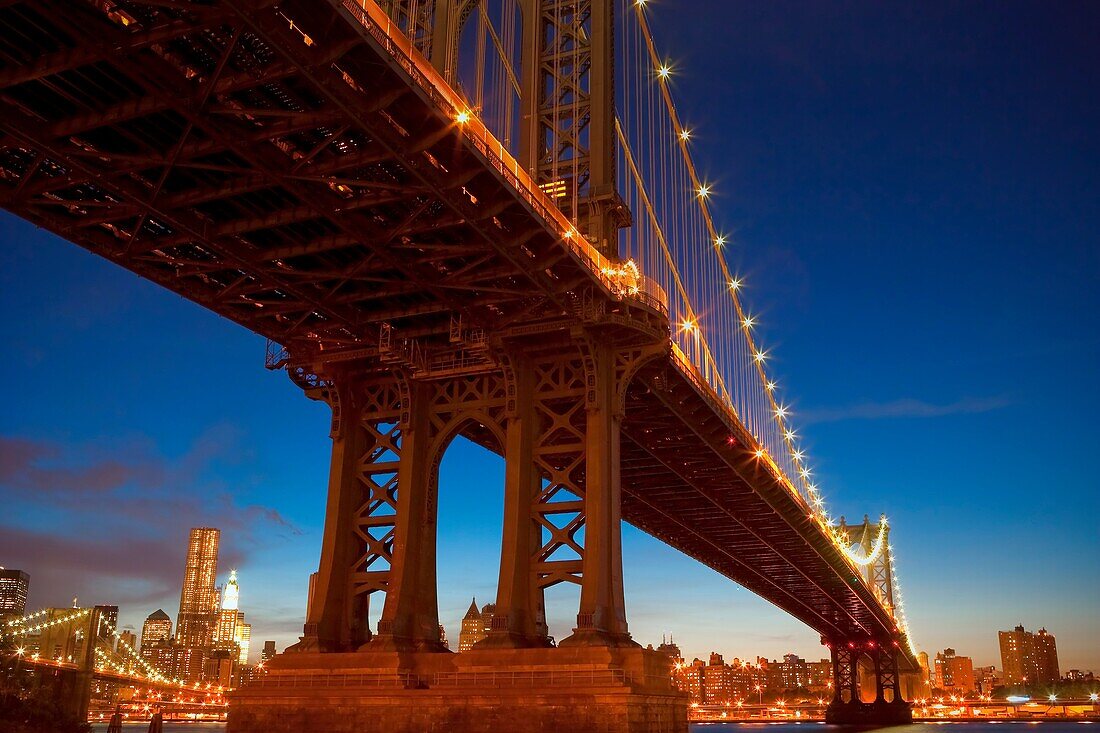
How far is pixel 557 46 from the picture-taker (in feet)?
130

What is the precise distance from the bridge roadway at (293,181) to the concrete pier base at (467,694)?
34.9 feet

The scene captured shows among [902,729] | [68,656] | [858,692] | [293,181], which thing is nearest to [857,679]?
[858,692]

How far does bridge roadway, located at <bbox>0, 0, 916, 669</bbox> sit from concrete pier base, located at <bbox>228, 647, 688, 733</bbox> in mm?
10646

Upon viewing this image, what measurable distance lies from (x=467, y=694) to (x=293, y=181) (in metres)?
15.2

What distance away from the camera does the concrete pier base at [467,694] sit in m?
29.8

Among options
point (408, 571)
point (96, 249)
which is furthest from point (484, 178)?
point (408, 571)

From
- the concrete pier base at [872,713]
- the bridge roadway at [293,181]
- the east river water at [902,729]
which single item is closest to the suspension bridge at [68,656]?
the east river water at [902,729]

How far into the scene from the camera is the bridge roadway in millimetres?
22219

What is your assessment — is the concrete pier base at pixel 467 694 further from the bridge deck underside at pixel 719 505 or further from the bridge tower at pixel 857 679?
the bridge tower at pixel 857 679

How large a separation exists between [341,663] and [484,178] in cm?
1605

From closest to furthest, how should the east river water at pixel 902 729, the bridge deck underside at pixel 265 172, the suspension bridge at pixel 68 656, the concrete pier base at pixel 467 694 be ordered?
the bridge deck underside at pixel 265 172, the concrete pier base at pixel 467 694, the suspension bridge at pixel 68 656, the east river water at pixel 902 729

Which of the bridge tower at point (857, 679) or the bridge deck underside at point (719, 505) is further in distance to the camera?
the bridge tower at point (857, 679)

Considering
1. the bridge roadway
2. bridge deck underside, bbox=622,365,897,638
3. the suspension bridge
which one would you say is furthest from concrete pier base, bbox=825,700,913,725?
the bridge roadway

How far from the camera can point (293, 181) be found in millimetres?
27047
